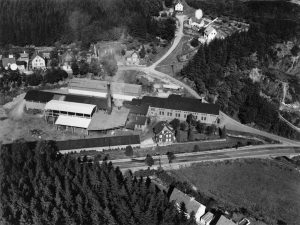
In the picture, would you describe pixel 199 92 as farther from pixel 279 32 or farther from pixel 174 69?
pixel 279 32

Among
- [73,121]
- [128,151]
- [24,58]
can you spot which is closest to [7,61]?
[24,58]

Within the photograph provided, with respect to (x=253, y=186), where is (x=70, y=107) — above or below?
above

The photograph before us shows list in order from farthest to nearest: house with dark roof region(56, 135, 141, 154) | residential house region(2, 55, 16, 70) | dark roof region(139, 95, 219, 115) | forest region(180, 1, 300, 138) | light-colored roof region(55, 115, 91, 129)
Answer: residential house region(2, 55, 16, 70) < forest region(180, 1, 300, 138) < dark roof region(139, 95, 219, 115) < light-colored roof region(55, 115, 91, 129) < house with dark roof region(56, 135, 141, 154)

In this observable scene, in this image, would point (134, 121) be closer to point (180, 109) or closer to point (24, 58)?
point (180, 109)

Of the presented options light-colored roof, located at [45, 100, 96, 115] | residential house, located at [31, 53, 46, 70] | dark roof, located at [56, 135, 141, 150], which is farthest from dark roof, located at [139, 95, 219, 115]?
residential house, located at [31, 53, 46, 70]

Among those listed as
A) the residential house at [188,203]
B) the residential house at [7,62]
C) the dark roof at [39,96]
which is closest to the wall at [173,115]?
the dark roof at [39,96]

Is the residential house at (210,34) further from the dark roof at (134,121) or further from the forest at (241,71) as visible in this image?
the dark roof at (134,121)

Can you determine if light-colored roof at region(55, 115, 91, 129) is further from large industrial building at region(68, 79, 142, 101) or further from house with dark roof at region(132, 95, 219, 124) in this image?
house with dark roof at region(132, 95, 219, 124)
